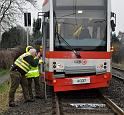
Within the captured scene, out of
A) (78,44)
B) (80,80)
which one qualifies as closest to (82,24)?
(78,44)

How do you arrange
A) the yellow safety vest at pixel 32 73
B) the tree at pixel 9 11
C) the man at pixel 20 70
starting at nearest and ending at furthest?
the man at pixel 20 70 → the yellow safety vest at pixel 32 73 → the tree at pixel 9 11

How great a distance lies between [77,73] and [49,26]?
2024mm

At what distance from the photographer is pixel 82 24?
55.8ft

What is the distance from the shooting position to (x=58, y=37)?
55.3ft

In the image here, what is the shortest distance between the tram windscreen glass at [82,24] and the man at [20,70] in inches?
62.3

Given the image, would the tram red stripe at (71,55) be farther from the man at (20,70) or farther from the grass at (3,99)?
the grass at (3,99)

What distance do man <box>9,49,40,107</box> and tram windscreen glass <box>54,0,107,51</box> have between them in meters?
1.58

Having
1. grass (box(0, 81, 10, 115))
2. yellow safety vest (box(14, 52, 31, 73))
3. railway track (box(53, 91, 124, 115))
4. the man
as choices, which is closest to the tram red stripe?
the man

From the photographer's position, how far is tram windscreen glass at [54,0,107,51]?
1684 centimetres

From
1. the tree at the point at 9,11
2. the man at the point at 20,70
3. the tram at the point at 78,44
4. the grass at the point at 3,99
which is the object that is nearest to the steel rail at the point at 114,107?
the tram at the point at 78,44

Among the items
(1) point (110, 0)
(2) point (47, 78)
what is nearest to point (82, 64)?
(2) point (47, 78)

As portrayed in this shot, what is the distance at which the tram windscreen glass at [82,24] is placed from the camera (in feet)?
55.3

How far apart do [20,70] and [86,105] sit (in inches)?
95.5

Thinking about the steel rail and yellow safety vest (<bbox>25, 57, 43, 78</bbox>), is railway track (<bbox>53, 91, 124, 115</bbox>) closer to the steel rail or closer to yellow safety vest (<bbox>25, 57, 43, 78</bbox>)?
the steel rail
